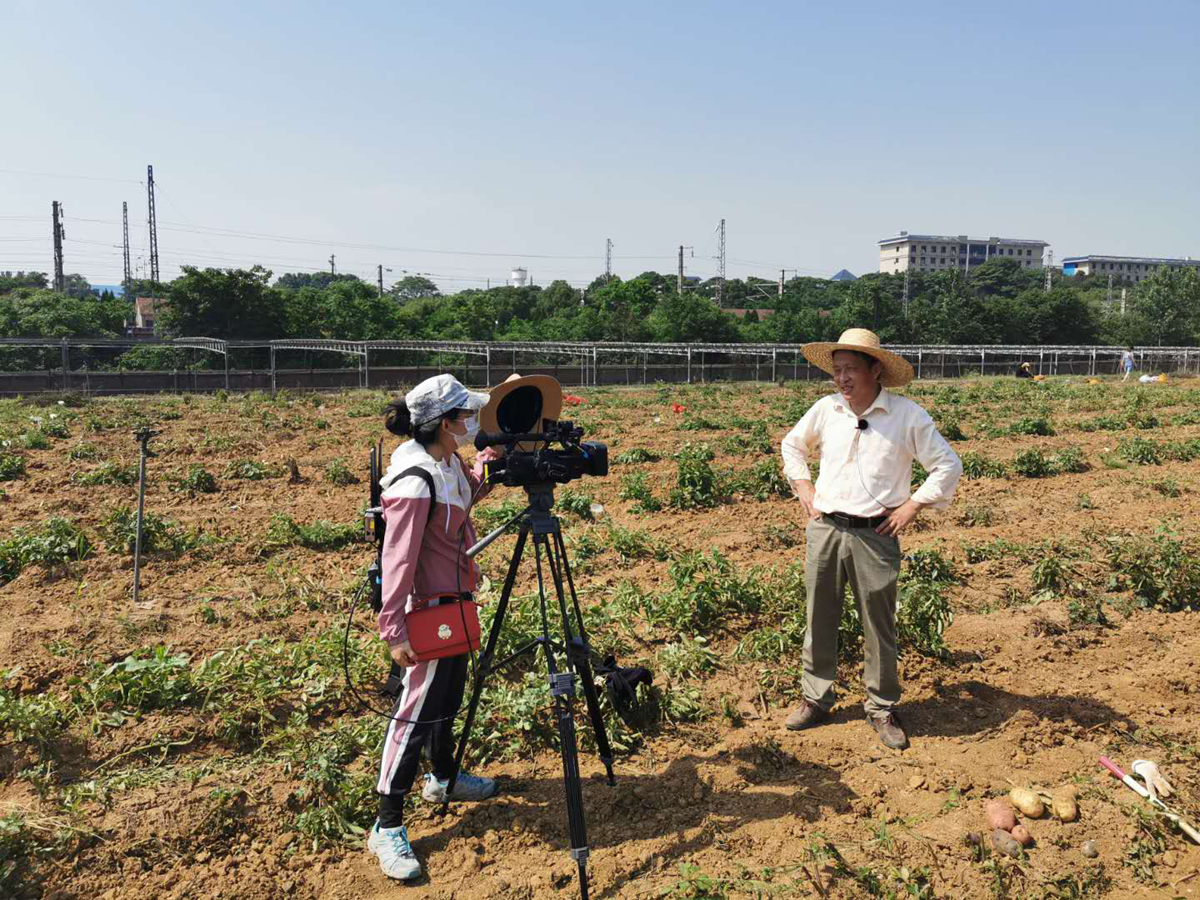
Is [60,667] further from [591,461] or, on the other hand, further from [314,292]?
[314,292]

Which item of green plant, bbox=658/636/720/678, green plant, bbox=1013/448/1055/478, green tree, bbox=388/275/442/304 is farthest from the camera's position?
green tree, bbox=388/275/442/304

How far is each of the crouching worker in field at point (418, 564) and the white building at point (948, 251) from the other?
184 m

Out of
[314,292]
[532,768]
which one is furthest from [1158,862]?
[314,292]

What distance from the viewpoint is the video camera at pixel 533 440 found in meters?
3.51

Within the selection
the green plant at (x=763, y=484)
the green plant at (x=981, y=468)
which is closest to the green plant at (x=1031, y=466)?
the green plant at (x=981, y=468)

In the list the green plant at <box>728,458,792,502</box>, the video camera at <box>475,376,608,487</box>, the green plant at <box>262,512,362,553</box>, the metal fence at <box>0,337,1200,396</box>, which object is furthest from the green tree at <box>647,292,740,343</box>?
the video camera at <box>475,376,608,487</box>

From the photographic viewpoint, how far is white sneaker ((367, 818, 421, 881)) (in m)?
3.43

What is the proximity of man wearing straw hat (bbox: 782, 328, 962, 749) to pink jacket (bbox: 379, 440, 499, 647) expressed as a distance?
1.81 metres

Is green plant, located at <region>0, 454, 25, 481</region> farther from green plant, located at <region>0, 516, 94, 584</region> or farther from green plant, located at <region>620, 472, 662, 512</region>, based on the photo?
green plant, located at <region>620, 472, 662, 512</region>

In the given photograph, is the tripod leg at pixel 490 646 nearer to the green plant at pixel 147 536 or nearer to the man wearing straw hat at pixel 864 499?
the man wearing straw hat at pixel 864 499

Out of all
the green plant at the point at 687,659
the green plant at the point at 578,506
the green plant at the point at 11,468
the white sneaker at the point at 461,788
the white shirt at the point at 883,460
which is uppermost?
the white shirt at the point at 883,460

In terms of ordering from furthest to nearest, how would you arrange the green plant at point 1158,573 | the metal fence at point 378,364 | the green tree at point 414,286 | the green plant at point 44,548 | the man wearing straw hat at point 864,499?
the green tree at point 414,286
the metal fence at point 378,364
the green plant at point 44,548
the green plant at point 1158,573
the man wearing straw hat at point 864,499

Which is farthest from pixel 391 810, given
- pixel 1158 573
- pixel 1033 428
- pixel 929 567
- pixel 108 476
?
pixel 1033 428

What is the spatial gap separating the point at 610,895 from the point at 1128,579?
5104mm
